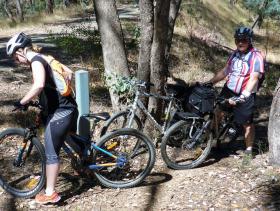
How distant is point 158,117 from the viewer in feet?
22.3

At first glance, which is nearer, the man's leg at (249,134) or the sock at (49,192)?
the sock at (49,192)

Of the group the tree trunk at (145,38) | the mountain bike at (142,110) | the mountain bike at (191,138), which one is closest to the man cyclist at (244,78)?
the mountain bike at (191,138)

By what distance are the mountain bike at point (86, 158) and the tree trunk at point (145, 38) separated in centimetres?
116

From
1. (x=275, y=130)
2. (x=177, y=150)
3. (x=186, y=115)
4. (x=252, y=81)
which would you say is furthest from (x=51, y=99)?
(x=275, y=130)

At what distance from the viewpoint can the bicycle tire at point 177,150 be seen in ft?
19.0

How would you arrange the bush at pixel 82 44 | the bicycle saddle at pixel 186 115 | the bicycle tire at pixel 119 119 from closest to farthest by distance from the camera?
1. the bicycle saddle at pixel 186 115
2. the bicycle tire at pixel 119 119
3. the bush at pixel 82 44

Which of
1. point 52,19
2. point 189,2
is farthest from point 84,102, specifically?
point 189,2

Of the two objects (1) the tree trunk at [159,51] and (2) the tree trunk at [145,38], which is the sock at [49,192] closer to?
(2) the tree trunk at [145,38]

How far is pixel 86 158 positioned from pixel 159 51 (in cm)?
208

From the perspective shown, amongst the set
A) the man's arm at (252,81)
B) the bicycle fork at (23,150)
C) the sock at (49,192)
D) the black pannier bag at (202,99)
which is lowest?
the sock at (49,192)

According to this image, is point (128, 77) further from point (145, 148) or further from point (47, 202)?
point (47, 202)

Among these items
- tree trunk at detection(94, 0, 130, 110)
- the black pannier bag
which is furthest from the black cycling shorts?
tree trunk at detection(94, 0, 130, 110)

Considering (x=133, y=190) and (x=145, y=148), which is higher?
(x=145, y=148)

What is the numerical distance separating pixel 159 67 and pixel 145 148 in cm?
142
